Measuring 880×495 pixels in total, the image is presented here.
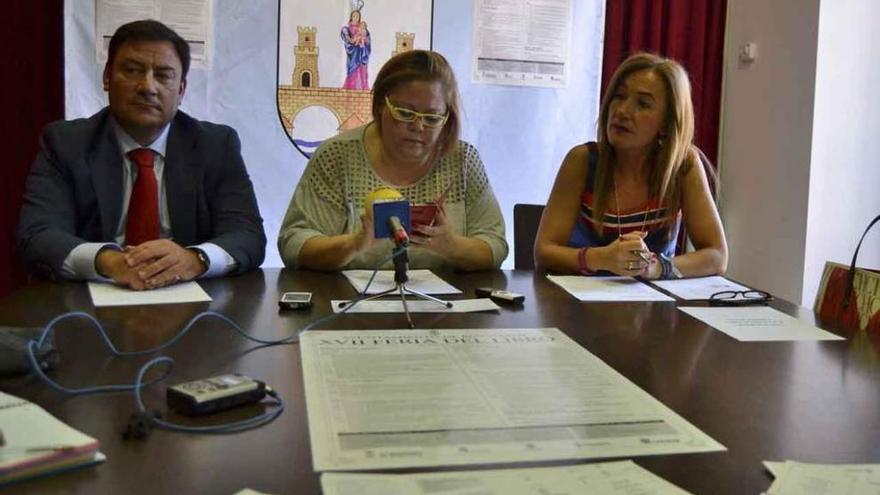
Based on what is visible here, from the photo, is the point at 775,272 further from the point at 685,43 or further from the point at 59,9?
the point at 59,9

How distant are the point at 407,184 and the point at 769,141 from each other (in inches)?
70.2

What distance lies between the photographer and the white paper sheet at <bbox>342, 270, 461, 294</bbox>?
63.8 inches

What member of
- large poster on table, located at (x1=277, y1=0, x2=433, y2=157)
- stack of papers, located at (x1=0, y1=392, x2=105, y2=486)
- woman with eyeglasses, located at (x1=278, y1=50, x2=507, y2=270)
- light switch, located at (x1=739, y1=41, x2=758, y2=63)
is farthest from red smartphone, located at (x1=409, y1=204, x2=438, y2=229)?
light switch, located at (x1=739, y1=41, x2=758, y2=63)

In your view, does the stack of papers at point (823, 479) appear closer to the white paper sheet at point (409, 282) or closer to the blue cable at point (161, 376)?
the blue cable at point (161, 376)

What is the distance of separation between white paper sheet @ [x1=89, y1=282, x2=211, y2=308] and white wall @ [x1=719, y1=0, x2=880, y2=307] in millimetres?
2315

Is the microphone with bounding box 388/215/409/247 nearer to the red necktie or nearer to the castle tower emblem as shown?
the red necktie

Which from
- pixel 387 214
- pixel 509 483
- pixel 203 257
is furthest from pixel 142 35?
pixel 509 483

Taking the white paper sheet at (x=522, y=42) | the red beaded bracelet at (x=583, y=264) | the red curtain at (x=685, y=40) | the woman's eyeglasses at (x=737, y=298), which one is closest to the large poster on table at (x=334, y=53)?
the white paper sheet at (x=522, y=42)

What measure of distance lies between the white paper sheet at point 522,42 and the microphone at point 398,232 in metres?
1.84

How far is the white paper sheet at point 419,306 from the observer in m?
1.42

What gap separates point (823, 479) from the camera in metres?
0.74

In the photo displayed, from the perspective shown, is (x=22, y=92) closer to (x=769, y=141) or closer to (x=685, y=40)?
(x=685, y=40)

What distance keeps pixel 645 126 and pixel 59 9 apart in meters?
2.20

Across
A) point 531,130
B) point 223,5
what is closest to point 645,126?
point 531,130
